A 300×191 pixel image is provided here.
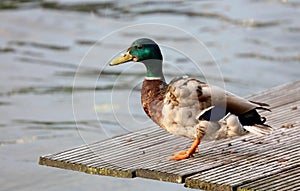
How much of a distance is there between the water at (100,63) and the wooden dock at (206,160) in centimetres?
71

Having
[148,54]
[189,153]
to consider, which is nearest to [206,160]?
[189,153]

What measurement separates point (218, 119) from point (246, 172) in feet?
1.34

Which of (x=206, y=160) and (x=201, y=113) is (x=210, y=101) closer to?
(x=201, y=113)

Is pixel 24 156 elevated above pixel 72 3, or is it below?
below

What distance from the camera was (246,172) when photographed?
5.86 metres

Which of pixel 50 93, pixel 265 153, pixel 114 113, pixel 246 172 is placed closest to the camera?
pixel 246 172

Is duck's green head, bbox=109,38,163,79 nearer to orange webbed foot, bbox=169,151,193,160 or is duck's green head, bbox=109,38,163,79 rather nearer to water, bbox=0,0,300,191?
orange webbed foot, bbox=169,151,193,160

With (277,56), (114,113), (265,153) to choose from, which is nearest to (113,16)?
(277,56)

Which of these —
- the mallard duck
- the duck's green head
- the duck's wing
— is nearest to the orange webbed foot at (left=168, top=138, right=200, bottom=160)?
the mallard duck

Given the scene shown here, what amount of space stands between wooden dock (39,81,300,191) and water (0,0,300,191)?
710 millimetres

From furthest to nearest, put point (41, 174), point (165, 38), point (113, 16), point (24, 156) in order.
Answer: point (113, 16) < point (165, 38) < point (24, 156) < point (41, 174)

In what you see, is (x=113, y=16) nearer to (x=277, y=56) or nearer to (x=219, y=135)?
(x=277, y=56)

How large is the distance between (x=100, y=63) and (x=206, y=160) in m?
5.32

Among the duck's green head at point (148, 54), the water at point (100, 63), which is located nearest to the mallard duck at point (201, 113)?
the duck's green head at point (148, 54)
